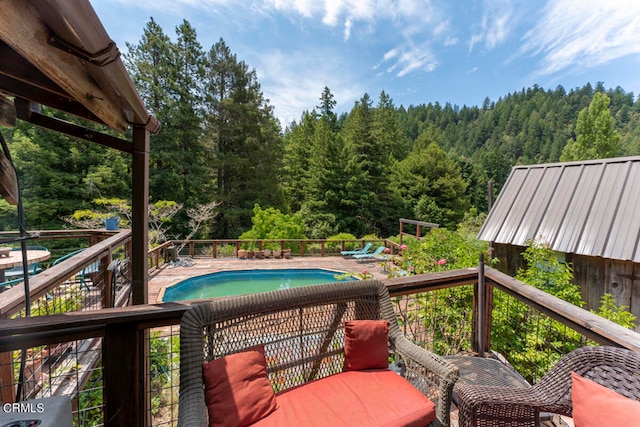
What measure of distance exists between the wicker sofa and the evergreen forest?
12.2m

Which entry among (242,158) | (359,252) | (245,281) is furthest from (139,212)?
(242,158)

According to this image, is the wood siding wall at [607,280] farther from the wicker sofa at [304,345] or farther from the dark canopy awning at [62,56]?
the dark canopy awning at [62,56]

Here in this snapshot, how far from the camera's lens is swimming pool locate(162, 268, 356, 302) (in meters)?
7.84

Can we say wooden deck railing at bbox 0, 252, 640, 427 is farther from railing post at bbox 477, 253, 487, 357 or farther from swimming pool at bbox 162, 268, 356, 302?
swimming pool at bbox 162, 268, 356, 302

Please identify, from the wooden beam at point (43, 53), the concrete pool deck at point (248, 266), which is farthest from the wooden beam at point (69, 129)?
the concrete pool deck at point (248, 266)

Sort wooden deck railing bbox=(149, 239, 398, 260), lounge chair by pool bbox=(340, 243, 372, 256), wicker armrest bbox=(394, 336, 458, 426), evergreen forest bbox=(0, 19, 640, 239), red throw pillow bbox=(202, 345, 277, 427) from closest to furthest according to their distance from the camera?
red throw pillow bbox=(202, 345, 277, 427), wicker armrest bbox=(394, 336, 458, 426), wooden deck railing bbox=(149, 239, 398, 260), lounge chair by pool bbox=(340, 243, 372, 256), evergreen forest bbox=(0, 19, 640, 239)

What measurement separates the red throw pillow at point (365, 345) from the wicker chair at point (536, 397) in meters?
0.46

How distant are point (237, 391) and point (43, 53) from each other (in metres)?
1.48

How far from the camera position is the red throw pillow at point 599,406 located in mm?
1089

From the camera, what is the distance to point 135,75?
570 inches

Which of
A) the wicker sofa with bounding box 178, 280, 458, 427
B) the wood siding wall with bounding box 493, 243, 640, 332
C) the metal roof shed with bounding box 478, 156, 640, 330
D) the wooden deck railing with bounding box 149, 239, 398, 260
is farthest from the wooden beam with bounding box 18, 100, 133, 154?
the wooden deck railing with bounding box 149, 239, 398, 260

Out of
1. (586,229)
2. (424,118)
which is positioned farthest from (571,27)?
(424,118)

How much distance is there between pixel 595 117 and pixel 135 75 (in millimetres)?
25712

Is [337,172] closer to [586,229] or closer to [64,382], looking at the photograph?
[586,229]
